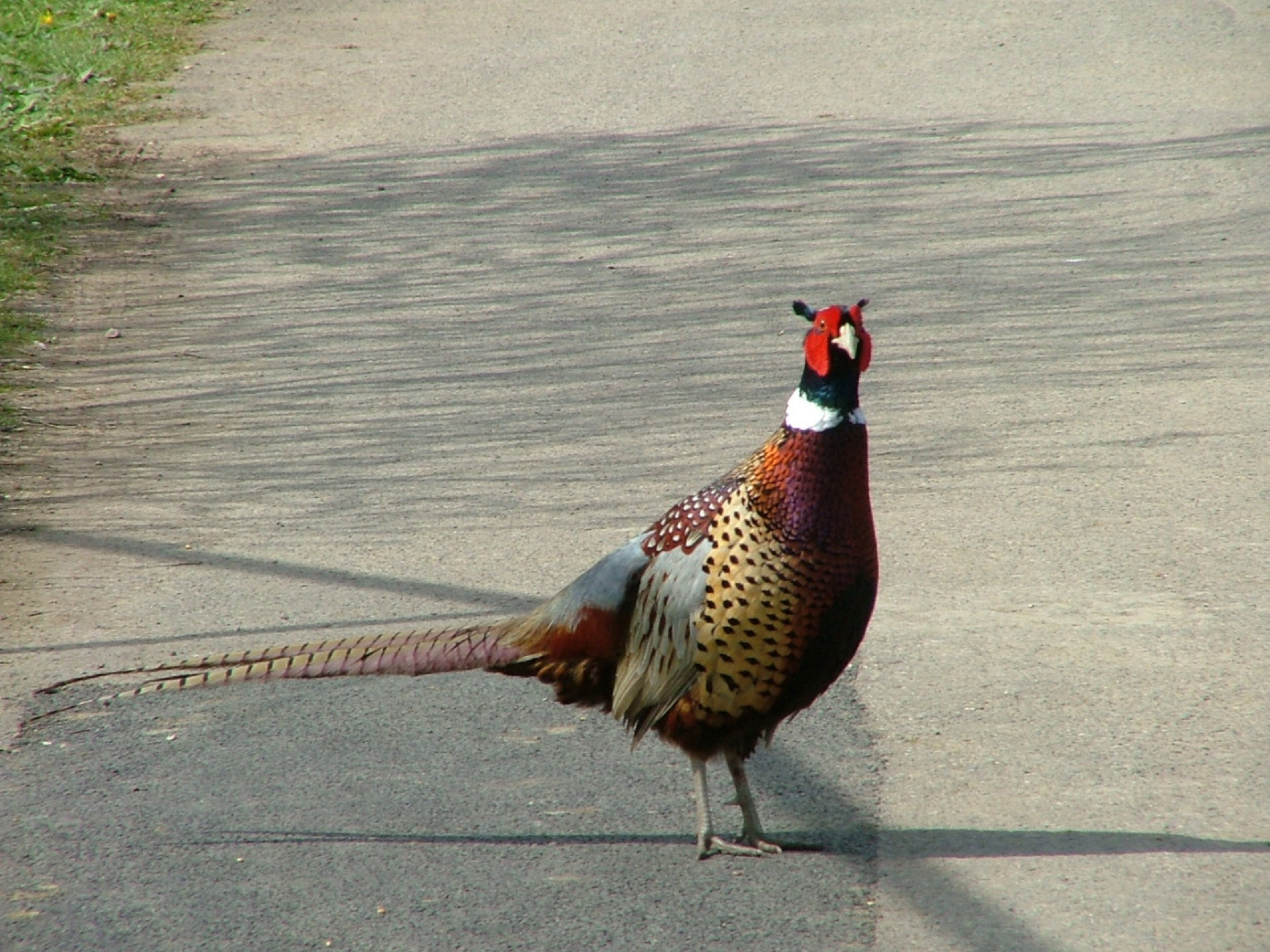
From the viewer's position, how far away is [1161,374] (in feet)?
21.9

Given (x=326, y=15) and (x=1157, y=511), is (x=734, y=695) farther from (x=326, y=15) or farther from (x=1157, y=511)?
(x=326, y=15)

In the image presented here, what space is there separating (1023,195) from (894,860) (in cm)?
631

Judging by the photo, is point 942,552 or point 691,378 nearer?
point 942,552

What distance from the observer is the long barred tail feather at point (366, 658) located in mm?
3680

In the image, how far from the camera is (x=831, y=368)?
3.45m

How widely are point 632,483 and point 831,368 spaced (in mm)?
2341

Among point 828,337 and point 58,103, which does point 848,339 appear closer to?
point 828,337

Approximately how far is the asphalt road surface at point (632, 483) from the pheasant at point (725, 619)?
350mm

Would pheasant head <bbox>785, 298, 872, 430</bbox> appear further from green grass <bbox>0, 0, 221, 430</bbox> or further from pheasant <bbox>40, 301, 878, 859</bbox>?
green grass <bbox>0, 0, 221, 430</bbox>

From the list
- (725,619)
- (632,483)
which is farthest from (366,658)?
(632,483)

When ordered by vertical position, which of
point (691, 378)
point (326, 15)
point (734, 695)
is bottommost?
point (734, 695)

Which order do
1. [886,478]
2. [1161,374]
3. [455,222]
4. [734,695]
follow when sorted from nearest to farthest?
[734,695]
[886,478]
[1161,374]
[455,222]

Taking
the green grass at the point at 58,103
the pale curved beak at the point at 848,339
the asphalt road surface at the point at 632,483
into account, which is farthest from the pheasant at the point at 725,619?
the green grass at the point at 58,103

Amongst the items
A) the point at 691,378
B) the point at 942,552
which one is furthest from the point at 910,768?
the point at 691,378
